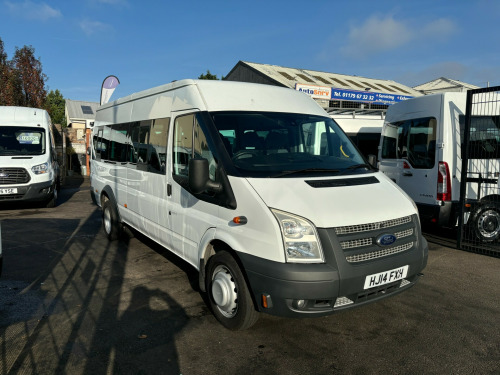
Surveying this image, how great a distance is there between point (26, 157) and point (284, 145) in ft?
28.7

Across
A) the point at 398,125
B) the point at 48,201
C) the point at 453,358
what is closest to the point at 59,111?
the point at 48,201

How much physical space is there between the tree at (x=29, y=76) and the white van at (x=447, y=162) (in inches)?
964

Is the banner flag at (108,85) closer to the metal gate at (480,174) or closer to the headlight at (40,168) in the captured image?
the headlight at (40,168)

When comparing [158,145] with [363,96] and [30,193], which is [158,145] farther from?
[363,96]

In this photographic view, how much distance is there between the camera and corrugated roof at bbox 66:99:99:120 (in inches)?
1580

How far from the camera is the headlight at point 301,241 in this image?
3.01m

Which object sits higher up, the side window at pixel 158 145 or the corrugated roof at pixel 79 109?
the corrugated roof at pixel 79 109

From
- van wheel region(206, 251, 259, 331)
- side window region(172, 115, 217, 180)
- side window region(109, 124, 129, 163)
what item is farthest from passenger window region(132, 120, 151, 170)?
van wheel region(206, 251, 259, 331)

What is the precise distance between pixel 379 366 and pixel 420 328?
0.88 m

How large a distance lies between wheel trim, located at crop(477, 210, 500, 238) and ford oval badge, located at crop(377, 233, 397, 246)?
13.5 ft

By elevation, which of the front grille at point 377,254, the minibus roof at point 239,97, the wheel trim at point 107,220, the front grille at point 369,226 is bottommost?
the wheel trim at point 107,220

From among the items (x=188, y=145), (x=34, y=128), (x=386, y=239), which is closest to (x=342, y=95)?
(x=34, y=128)

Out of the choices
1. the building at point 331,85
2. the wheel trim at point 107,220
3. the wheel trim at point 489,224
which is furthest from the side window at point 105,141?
the building at point 331,85

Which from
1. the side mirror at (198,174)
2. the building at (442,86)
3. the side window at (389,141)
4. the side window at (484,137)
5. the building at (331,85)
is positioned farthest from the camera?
the building at (442,86)
